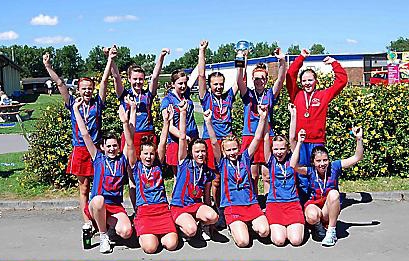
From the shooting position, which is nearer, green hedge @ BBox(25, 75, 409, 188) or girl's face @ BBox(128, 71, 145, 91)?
girl's face @ BBox(128, 71, 145, 91)

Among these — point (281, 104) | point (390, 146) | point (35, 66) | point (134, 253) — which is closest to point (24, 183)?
point (134, 253)

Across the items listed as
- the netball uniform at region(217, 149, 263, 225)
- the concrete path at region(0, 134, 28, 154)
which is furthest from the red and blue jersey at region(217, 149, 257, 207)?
the concrete path at region(0, 134, 28, 154)

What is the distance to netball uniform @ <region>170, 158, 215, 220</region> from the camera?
20.0 ft

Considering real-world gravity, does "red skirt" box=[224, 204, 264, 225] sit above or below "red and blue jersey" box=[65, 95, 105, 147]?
below

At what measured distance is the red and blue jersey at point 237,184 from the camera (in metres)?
6.09

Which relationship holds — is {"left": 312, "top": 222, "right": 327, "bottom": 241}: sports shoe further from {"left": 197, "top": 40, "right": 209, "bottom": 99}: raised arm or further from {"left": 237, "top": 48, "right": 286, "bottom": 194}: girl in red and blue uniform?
{"left": 197, "top": 40, "right": 209, "bottom": 99}: raised arm

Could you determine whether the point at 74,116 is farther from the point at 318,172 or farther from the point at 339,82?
the point at 339,82

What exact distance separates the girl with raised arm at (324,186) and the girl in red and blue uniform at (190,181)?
118 centimetres

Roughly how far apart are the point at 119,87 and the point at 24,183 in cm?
338

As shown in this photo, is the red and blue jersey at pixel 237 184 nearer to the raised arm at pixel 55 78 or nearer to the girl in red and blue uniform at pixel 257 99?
the girl in red and blue uniform at pixel 257 99

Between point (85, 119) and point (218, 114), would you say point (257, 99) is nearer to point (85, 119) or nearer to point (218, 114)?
point (218, 114)

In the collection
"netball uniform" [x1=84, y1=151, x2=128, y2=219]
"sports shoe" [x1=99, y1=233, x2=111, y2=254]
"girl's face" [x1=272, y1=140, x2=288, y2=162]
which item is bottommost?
"sports shoe" [x1=99, y1=233, x2=111, y2=254]

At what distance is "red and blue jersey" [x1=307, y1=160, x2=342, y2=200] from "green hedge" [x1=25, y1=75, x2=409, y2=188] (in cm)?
252

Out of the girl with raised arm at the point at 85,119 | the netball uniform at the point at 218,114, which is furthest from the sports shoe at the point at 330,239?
the girl with raised arm at the point at 85,119
